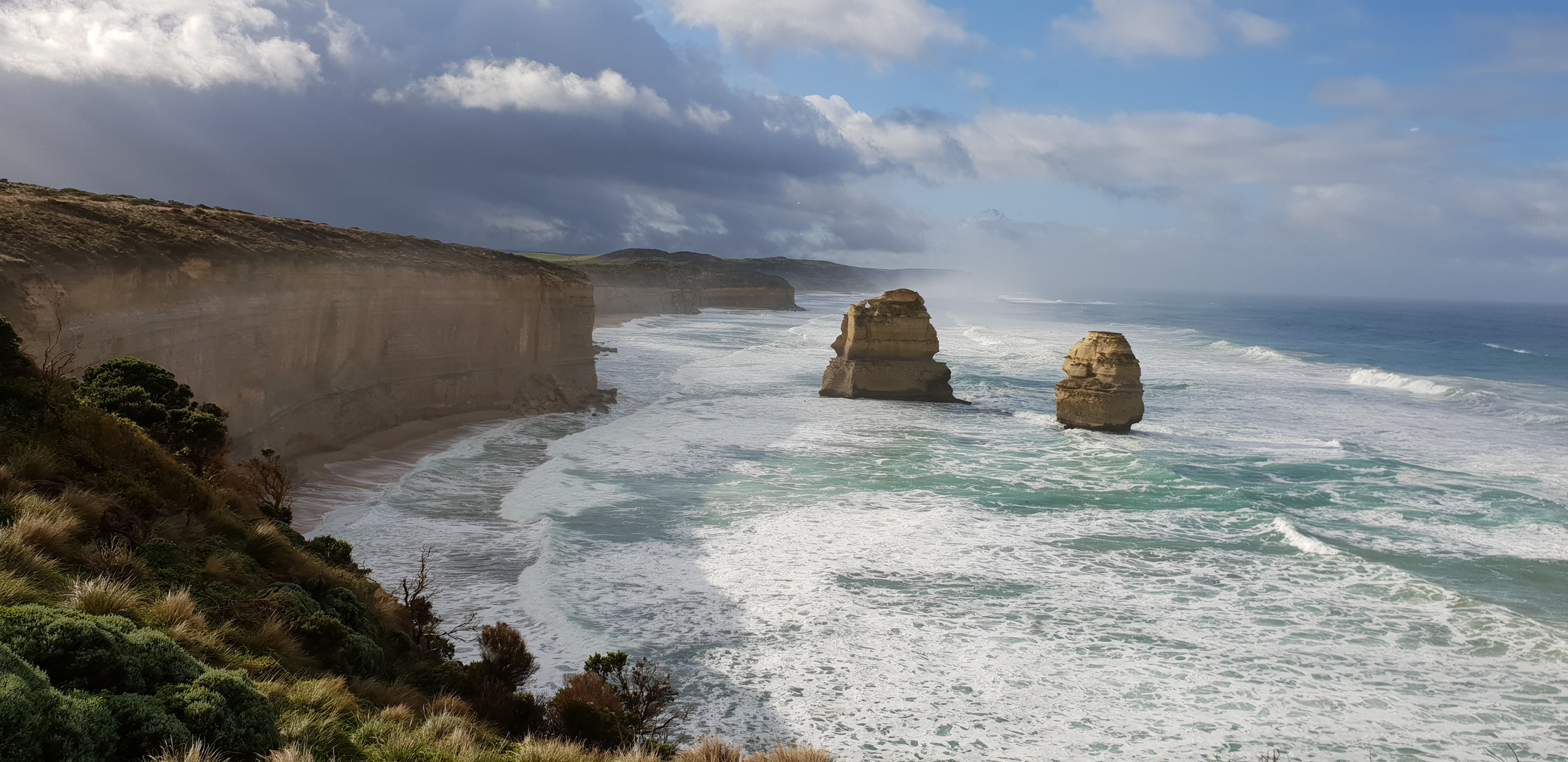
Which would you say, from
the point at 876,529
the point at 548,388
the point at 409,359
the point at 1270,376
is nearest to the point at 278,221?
the point at 409,359

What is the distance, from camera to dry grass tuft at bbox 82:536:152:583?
22.5ft

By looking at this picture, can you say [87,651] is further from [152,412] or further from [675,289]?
[675,289]

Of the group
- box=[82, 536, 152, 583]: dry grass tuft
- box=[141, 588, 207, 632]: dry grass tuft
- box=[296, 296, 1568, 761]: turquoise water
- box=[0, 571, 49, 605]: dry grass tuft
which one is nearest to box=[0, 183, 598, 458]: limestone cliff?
box=[296, 296, 1568, 761]: turquoise water

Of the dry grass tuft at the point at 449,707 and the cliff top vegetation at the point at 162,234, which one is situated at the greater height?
the cliff top vegetation at the point at 162,234

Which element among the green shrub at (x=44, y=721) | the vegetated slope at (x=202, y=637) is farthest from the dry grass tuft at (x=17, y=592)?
the green shrub at (x=44, y=721)

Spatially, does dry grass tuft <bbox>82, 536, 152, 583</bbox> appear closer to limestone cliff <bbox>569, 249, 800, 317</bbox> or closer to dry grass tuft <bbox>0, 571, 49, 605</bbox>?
dry grass tuft <bbox>0, 571, 49, 605</bbox>

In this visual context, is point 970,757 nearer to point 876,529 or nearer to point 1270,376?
point 876,529

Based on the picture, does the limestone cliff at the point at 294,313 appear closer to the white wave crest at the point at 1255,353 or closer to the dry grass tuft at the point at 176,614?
the dry grass tuft at the point at 176,614

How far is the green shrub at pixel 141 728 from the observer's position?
4828 millimetres

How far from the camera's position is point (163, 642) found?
555cm

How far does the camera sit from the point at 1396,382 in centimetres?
4172

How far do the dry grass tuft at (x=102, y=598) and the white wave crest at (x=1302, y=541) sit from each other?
51.5ft

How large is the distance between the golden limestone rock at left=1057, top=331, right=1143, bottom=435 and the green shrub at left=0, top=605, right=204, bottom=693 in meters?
23.5

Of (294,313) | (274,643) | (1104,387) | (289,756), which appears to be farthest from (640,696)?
(1104,387)
